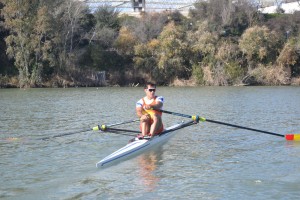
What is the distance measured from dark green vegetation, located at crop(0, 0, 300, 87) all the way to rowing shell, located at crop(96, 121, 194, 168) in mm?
31100

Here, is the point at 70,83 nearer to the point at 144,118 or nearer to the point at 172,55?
the point at 172,55

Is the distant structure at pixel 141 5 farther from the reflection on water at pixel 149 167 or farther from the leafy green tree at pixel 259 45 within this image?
the reflection on water at pixel 149 167

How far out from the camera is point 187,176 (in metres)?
9.94

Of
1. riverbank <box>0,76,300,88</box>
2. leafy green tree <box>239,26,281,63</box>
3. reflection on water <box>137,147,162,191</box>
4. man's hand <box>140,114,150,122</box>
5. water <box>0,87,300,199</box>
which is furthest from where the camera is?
leafy green tree <box>239,26,281,63</box>

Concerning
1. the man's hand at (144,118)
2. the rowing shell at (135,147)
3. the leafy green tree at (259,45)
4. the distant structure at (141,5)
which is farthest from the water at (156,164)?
the distant structure at (141,5)

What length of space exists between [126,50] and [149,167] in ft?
127

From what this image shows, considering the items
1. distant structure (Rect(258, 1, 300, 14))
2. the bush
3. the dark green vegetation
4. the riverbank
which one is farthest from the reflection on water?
distant structure (Rect(258, 1, 300, 14))

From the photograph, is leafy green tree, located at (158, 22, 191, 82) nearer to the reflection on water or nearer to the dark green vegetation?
the dark green vegetation

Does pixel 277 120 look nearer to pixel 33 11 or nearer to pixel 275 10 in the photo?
pixel 33 11

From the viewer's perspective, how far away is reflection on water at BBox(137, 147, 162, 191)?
941 cm

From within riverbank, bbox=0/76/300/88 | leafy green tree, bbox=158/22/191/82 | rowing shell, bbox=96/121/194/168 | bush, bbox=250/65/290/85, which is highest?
leafy green tree, bbox=158/22/191/82

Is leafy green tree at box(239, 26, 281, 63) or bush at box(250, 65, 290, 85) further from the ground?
leafy green tree at box(239, 26, 281, 63)

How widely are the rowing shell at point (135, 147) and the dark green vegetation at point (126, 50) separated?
102 feet

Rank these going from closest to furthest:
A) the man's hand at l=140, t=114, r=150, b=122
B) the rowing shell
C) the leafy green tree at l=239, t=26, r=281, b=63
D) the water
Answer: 1. the water
2. the rowing shell
3. the man's hand at l=140, t=114, r=150, b=122
4. the leafy green tree at l=239, t=26, r=281, b=63
